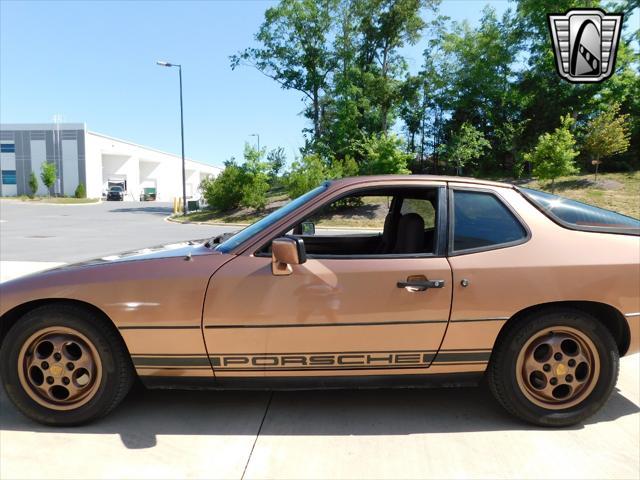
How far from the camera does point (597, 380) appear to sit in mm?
2602

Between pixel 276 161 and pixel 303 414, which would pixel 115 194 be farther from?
pixel 303 414

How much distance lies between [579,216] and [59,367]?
11.5ft

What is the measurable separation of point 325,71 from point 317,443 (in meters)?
37.6

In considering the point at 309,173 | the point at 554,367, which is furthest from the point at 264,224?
the point at 309,173

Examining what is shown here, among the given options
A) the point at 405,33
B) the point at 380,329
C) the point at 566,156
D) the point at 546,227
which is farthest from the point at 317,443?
the point at 405,33

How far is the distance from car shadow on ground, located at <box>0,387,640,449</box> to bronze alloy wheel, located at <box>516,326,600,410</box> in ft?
0.75

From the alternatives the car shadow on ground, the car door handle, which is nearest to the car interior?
the car door handle

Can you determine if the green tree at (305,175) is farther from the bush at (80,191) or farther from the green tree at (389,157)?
the bush at (80,191)

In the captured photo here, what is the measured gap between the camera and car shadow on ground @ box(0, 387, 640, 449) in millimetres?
2572

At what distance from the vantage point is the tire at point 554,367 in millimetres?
2561

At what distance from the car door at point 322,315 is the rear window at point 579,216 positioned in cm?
90

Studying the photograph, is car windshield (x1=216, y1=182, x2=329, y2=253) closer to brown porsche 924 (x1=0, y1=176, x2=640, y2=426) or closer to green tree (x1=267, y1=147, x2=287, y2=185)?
brown porsche 924 (x1=0, y1=176, x2=640, y2=426)

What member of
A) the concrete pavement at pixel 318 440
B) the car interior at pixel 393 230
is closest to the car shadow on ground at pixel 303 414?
the concrete pavement at pixel 318 440

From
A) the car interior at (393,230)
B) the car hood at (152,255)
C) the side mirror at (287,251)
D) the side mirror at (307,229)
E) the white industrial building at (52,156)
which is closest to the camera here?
the side mirror at (287,251)
